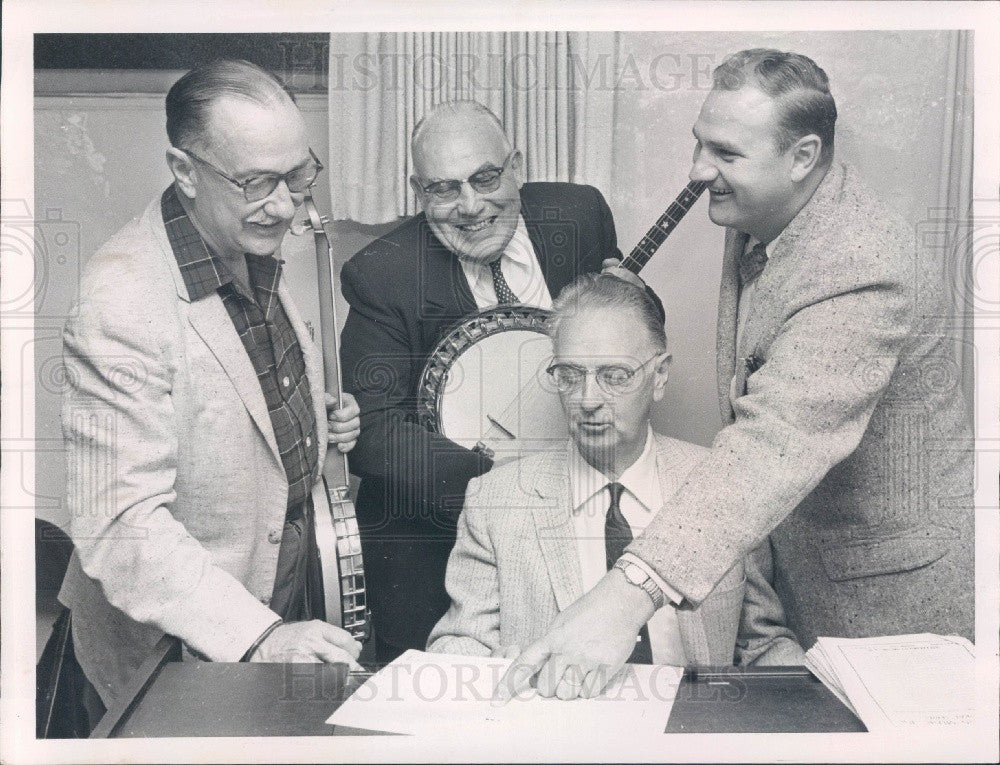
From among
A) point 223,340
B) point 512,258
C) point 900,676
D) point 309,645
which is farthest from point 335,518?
point 900,676

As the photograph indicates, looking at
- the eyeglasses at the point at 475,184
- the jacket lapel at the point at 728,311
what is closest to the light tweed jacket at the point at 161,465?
the eyeglasses at the point at 475,184

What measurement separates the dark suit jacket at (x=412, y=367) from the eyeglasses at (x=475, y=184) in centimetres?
9

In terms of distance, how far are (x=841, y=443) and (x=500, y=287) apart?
3.50ft

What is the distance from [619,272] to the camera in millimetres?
3209

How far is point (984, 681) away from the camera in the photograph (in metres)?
3.26

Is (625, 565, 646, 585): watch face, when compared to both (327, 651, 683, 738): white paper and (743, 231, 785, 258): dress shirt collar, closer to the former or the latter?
(327, 651, 683, 738): white paper

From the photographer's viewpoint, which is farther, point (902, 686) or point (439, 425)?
point (439, 425)

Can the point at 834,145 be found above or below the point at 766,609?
above

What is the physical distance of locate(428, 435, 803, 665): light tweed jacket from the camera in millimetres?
3037

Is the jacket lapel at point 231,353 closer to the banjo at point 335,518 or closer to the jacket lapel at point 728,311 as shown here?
the banjo at point 335,518

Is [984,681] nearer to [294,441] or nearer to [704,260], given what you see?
[704,260]

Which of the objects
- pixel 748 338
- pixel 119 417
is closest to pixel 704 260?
pixel 748 338

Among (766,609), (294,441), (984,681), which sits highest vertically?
(294,441)

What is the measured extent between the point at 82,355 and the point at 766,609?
6.87 feet
